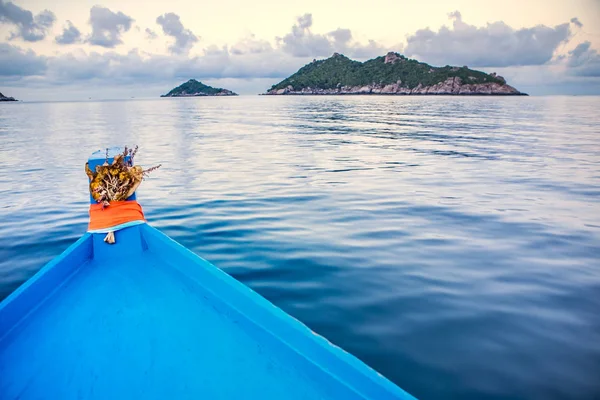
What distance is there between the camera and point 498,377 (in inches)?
153

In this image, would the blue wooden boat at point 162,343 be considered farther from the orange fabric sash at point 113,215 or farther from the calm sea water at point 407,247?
the calm sea water at point 407,247

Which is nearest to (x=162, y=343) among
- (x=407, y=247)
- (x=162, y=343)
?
(x=162, y=343)

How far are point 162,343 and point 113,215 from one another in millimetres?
2556

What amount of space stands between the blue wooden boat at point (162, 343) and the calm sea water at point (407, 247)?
1505 millimetres

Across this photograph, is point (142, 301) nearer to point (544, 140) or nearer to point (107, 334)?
point (107, 334)

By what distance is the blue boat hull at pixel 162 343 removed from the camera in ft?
8.64

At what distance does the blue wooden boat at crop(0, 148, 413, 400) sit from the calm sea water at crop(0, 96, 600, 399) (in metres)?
1.50

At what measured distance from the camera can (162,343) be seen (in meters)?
3.17

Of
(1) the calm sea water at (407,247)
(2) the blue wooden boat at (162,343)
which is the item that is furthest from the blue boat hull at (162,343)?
(1) the calm sea water at (407,247)

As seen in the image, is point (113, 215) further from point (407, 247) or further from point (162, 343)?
point (407, 247)

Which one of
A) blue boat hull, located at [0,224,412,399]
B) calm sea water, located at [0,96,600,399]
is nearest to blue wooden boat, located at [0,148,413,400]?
blue boat hull, located at [0,224,412,399]

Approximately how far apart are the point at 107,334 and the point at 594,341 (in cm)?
534

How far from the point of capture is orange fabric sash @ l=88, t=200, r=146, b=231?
16.2 feet

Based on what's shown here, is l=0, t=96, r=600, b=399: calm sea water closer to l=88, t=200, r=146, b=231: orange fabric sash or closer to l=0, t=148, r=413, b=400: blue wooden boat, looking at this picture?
l=0, t=148, r=413, b=400: blue wooden boat
